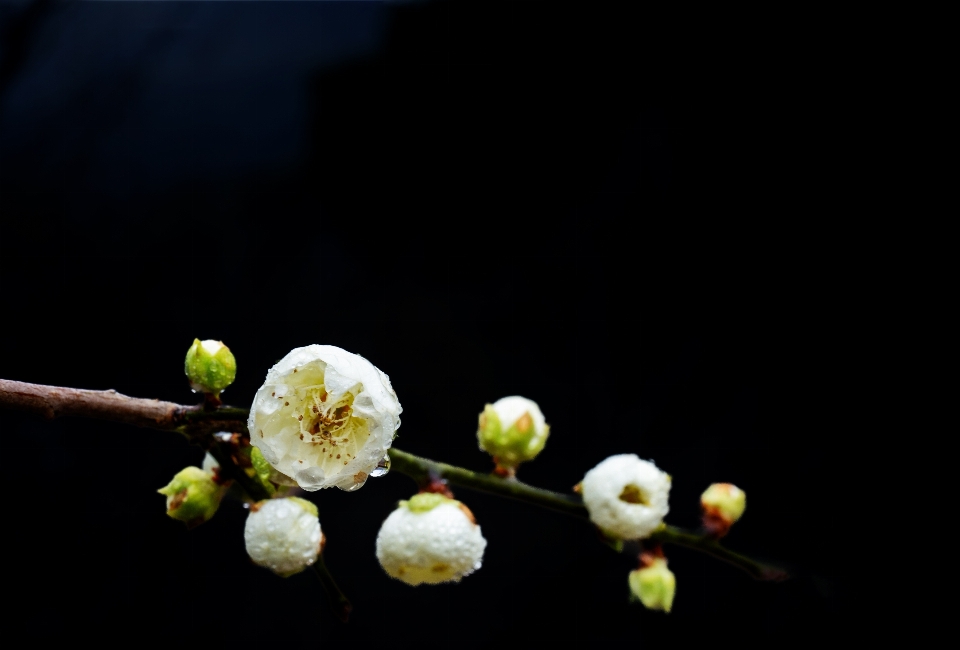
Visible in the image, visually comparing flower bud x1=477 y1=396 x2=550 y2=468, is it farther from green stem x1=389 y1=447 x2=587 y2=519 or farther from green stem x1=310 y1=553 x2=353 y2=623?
green stem x1=310 y1=553 x2=353 y2=623

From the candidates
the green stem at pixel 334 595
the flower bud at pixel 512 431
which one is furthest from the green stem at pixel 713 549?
the green stem at pixel 334 595

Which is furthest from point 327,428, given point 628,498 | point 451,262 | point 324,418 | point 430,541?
point 451,262

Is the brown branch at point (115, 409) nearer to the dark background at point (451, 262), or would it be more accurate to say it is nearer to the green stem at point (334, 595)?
the green stem at point (334, 595)

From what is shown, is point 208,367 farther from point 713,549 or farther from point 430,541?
point 713,549

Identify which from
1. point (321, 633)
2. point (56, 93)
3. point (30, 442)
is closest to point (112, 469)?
point (30, 442)

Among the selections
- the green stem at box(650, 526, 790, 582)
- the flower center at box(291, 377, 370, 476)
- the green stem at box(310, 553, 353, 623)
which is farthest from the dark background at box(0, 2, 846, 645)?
the flower center at box(291, 377, 370, 476)
